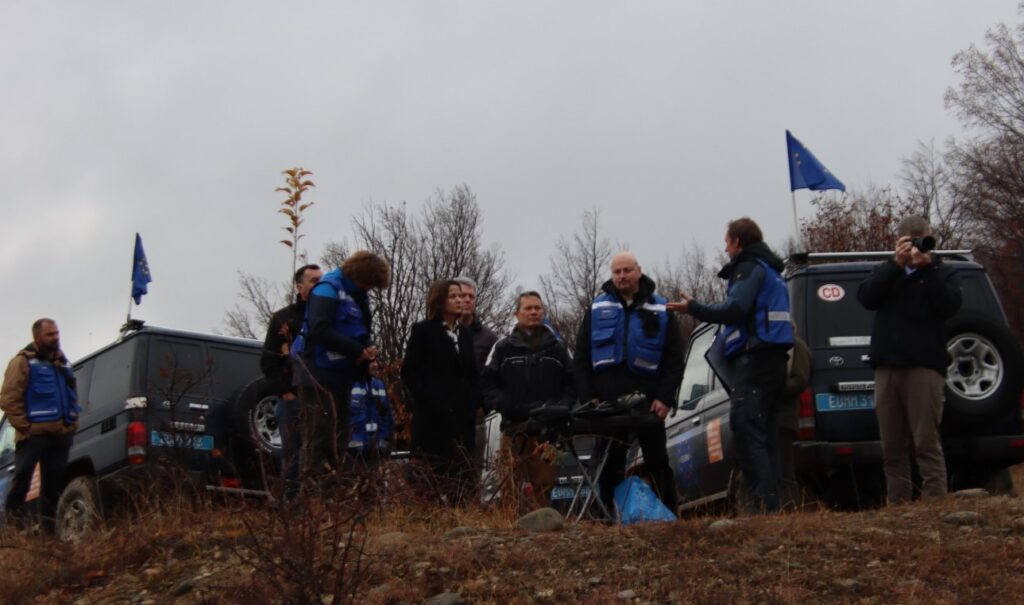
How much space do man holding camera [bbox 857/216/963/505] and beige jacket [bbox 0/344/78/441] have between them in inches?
222

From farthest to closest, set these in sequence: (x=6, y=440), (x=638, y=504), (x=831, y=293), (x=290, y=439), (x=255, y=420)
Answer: (x=6, y=440) → (x=255, y=420) → (x=831, y=293) → (x=638, y=504) → (x=290, y=439)

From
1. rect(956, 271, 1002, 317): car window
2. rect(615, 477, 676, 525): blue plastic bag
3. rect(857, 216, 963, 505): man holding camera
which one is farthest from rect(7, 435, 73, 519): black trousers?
rect(956, 271, 1002, 317): car window

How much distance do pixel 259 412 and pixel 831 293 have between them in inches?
169

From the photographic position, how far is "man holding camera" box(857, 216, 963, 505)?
7.34m

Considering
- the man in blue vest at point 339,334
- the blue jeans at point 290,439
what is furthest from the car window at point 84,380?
the man in blue vest at point 339,334

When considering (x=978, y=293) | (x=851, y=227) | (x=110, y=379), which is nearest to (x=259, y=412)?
(x=110, y=379)

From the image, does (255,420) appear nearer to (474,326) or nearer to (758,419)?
(474,326)

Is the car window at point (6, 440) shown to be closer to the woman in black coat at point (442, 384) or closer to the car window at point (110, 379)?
the car window at point (110, 379)

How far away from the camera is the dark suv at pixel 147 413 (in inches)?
379

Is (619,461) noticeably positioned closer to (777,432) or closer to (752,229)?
(777,432)

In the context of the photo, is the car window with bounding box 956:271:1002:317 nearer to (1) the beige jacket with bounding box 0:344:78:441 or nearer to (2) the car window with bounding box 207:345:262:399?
(2) the car window with bounding box 207:345:262:399

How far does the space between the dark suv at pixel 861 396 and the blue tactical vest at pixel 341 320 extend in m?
2.42

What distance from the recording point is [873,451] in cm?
821

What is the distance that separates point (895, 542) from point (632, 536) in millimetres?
1116
